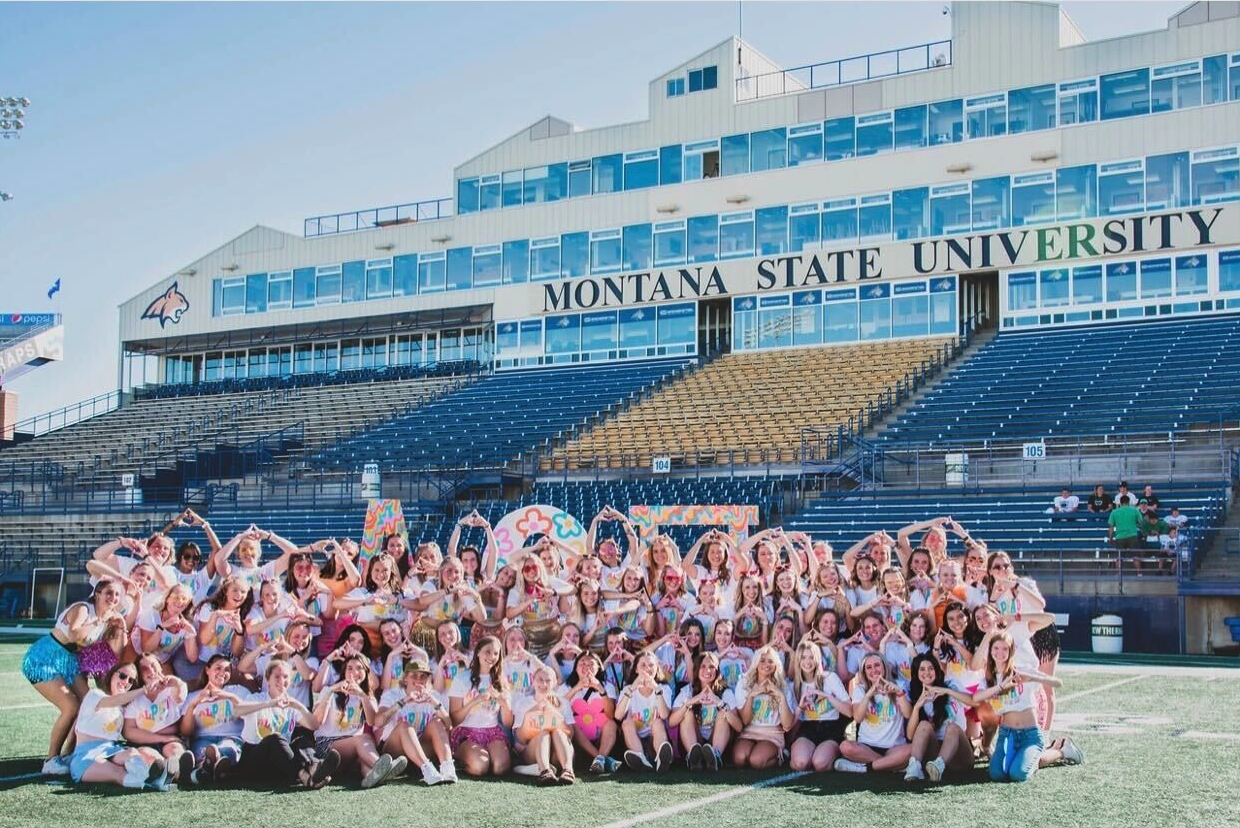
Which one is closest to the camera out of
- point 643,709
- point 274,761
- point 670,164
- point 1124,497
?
point 274,761

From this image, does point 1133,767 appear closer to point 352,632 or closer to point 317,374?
point 352,632

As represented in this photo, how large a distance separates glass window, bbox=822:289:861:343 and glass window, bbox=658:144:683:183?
18.4 ft

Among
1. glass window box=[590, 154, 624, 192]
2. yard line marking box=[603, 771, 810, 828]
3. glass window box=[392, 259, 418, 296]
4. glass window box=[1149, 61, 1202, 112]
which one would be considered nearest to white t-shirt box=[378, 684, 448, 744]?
yard line marking box=[603, 771, 810, 828]

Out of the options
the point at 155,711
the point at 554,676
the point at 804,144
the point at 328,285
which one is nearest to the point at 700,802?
the point at 554,676

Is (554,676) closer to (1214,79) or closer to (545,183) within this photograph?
(1214,79)

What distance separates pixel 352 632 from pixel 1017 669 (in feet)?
14.2

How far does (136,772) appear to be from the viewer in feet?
28.8

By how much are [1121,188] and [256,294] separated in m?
26.5

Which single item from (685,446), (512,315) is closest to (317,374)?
(512,315)

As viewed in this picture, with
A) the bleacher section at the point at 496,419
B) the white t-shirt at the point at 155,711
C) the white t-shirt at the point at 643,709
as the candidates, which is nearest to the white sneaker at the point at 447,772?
the white t-shirt at the point at 643,709

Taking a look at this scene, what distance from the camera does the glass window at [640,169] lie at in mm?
37644

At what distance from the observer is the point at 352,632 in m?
9.52

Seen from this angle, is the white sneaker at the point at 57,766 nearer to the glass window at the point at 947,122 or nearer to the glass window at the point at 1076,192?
the glass window at the point at 1076,192

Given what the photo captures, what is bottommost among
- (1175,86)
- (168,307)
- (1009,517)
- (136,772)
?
(136,772)
